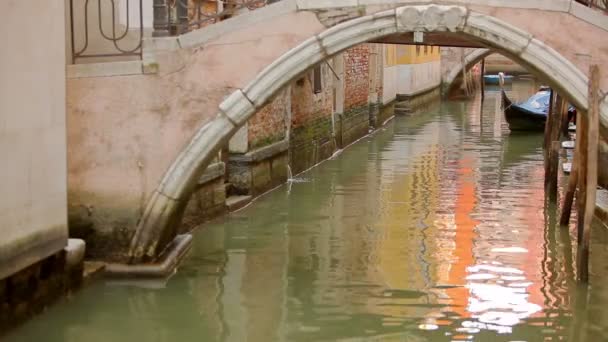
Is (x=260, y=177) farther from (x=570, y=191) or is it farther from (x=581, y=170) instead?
(x=581, y=170)

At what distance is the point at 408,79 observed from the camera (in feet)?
66.6

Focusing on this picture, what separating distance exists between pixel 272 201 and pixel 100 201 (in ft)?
10.3

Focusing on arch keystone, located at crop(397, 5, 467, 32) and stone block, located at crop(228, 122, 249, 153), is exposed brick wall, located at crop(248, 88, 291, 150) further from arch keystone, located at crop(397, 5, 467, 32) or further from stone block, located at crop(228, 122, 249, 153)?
arch keystone, located at crop(397, 5, 467, 32)

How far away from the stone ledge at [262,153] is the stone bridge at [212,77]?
2.70 m

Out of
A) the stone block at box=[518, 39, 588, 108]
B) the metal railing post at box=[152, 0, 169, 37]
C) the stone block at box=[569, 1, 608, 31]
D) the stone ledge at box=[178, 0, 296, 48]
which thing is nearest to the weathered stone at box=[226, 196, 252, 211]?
the metal railing post at box=[152, 0, 169, 37]

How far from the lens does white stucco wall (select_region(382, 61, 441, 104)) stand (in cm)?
1829

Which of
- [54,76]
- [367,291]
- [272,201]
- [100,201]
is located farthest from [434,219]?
[54,76]

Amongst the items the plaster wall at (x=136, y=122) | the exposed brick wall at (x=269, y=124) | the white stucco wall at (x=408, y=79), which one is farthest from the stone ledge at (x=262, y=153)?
the white stucco wall at (x=408, y=79)

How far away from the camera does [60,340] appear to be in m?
4.97

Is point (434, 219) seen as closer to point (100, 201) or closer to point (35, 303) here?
point (100, 201)

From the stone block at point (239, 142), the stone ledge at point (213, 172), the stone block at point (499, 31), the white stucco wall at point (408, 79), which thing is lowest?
the stone ledge at point (213, 172)

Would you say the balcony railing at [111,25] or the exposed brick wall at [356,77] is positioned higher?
the balcony railing at [111,25]

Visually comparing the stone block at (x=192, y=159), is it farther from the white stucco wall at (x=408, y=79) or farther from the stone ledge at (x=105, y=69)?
the white stucco wall at (x=408, y=79)

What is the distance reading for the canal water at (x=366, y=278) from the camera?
5.23 meters
